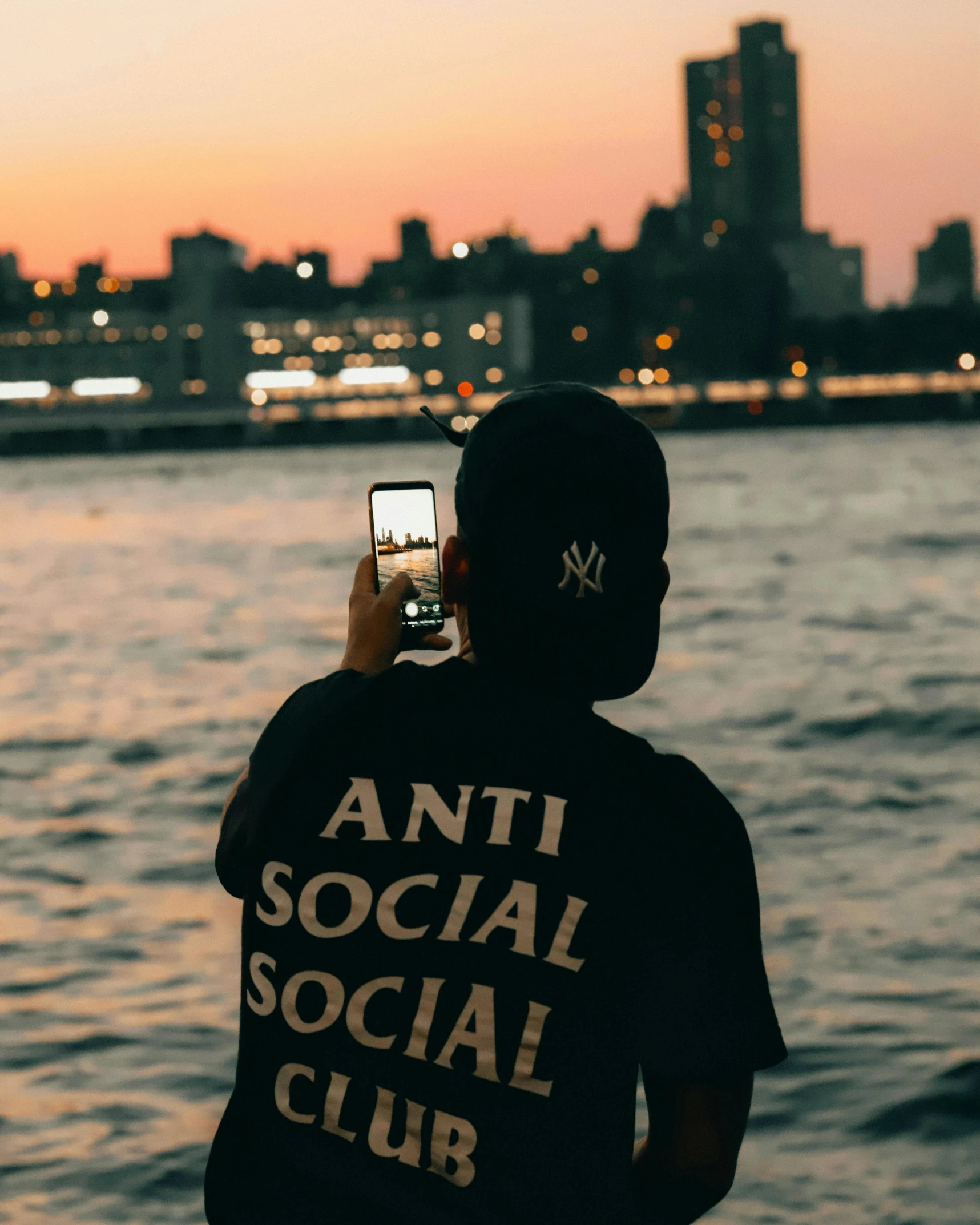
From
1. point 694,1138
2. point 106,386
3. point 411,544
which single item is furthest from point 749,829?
point 106,386

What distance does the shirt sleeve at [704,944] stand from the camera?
190 cm

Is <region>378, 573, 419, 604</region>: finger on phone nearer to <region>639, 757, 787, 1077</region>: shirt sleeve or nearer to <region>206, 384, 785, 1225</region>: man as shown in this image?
<region>206, 384, 785, 1225</region>: man

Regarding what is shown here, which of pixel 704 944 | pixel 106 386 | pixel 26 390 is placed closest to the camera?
pixel 704 944

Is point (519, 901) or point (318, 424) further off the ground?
point (519, 901)

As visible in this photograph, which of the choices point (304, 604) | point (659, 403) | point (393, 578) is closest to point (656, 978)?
point (393, 578)

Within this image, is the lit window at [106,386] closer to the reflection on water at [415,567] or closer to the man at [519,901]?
the reflection on water at [415,567]

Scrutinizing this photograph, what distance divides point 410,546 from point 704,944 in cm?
70

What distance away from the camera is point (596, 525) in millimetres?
1981

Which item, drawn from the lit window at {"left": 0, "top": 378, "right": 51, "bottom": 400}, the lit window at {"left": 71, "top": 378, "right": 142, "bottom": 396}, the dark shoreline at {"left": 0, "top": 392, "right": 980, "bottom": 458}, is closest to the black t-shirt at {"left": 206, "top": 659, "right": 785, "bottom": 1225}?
the dark shoreline at {"left": 0, "top": 392, "right": 980, "bottom": 458}

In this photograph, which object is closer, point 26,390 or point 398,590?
point 398,590

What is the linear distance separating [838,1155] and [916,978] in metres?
2.59

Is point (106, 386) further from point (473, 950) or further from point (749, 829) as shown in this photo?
point (473, 950)

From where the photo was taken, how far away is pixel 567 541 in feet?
6.50

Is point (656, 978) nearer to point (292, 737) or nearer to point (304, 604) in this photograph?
point (292, 737)
